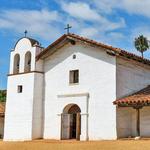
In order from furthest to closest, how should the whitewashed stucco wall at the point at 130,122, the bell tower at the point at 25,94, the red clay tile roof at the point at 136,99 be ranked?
1. the bell tower at the point at 25,94
2. the whitewashed stucco wall at the point at 130,122
3. the red clay tile roof at the point at 136,99

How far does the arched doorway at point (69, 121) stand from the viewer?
23.3 metres

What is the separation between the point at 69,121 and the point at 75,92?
1.91 m

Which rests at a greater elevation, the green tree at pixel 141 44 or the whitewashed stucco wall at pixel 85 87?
the green tree at pixel 141 44

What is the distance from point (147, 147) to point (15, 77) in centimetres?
1229

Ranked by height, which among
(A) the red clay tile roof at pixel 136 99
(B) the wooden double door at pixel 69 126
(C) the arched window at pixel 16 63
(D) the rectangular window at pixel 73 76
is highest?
(C) the arched window at pixel 16 63

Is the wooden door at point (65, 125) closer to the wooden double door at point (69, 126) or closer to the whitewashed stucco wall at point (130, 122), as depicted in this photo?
the wooden double door at point (69, 126)

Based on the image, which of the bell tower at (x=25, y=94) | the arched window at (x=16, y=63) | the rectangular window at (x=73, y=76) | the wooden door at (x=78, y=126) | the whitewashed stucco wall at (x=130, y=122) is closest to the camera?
the whitewashed stucco wall at (x=130, y=122)

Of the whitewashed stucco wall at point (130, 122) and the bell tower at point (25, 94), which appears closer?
the whitewashed stucco wall at point (130, 122)

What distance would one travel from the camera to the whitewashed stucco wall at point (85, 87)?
2144cm

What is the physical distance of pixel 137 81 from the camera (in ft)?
76.6

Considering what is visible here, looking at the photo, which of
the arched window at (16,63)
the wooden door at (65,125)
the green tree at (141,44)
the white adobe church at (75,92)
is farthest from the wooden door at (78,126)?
the green tree at (141,44)

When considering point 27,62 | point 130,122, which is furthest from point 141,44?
point 130,122

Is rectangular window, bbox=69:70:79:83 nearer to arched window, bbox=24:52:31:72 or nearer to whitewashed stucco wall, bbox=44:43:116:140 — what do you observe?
whitewashed stucco wall, bbox=44:43:116:140

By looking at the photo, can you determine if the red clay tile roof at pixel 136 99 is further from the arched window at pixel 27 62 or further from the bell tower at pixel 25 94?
the arched window at pixel 27 62
